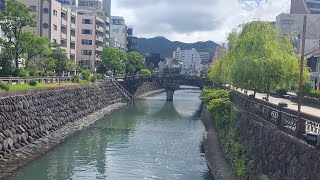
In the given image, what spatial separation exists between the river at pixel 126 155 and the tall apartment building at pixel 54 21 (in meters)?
32.0

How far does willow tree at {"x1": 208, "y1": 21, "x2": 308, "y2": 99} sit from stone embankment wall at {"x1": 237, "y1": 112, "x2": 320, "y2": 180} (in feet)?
22.6

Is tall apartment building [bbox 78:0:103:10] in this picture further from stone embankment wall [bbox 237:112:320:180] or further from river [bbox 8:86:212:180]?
stone embankment wall [bbox 237:112:320:180]

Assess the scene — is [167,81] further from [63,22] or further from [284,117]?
[284,117]

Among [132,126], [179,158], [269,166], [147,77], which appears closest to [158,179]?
[179,158]

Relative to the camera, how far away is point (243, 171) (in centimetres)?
2184

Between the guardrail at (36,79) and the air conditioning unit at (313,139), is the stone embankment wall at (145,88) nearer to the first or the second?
the guardrail at (36,79)

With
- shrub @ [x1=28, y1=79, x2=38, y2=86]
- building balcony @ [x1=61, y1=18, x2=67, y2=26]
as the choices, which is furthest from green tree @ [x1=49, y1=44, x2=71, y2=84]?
shrub @ [x1=28, y1=79, x2=38, y2=86]

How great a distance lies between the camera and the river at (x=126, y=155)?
27766 mm

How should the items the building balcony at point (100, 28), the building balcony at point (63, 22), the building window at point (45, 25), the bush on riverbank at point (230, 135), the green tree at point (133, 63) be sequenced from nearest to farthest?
Answer: the bush on riverbank at point (230, 135) < the building window at point (45, 25) < the building balcony at point (63, 22) < the building balcony at point (100, 28) < the green tree at point (133, 63)

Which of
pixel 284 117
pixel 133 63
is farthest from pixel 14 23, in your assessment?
pixel 133 63

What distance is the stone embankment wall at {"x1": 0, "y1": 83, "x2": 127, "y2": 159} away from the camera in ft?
103

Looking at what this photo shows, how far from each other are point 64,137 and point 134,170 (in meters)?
12.8


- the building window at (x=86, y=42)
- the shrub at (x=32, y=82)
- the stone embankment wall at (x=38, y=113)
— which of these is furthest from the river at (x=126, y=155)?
the building window at (x=86, y=42)

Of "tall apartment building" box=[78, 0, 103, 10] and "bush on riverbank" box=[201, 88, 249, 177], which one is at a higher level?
"tall apartment building" box=[78, 0, 103, 10]
